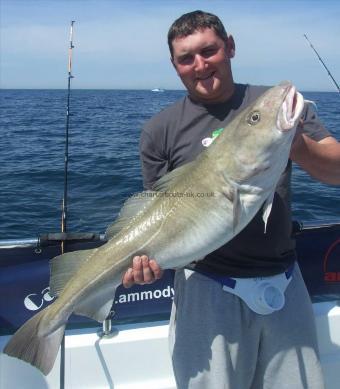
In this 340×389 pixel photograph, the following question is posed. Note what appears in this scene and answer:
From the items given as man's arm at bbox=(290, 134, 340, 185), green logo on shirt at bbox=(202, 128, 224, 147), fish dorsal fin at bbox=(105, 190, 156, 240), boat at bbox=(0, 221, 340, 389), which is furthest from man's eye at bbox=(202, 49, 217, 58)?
boat at bbox=(0, 221, 340, 389)

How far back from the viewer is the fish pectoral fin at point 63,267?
310 centimetres

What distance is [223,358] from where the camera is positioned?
2902 mm

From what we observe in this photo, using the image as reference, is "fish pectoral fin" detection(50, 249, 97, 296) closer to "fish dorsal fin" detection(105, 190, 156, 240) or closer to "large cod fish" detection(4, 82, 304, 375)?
"large cod fish" detection(4, 82, 304, 375)

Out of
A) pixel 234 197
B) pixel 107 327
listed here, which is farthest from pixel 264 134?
pixel 107 327

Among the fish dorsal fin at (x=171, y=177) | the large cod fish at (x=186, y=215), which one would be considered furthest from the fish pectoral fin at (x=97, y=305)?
the fish dorsal fin at (x=171, y=177)

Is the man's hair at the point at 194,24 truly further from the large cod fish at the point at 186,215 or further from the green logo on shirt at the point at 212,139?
the large cod fish at the point at 186,215

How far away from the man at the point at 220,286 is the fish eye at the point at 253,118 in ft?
1.53

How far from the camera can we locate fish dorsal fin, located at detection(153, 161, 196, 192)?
112 inches

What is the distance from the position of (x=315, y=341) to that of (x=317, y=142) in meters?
1.33

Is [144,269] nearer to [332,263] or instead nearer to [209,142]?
[209,142]

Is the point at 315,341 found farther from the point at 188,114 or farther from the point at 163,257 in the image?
the point at 188,114

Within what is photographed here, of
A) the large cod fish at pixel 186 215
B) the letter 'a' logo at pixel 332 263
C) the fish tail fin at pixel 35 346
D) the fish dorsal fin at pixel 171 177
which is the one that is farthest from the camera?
the letter 'a' logo at pixel 332 263

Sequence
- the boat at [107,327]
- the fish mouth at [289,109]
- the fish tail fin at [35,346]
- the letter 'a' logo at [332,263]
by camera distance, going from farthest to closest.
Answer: the letter 'a' logo at [332,263], the boat at [107,327], the fish tail fin at [35,346], the fish mouth at [289,109]

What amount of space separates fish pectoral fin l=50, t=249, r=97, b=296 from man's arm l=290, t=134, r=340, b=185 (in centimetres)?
153
